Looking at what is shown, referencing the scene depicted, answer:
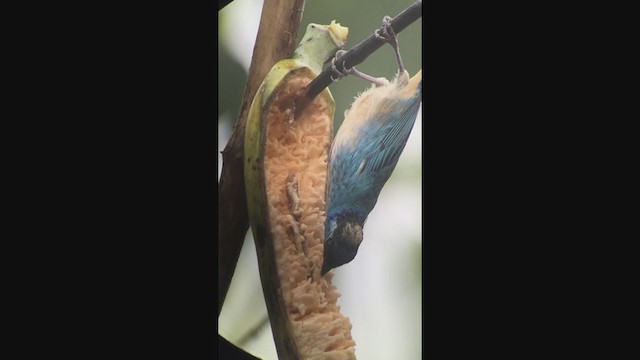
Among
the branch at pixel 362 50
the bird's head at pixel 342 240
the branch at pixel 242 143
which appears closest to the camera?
the branch at pixel 362 50

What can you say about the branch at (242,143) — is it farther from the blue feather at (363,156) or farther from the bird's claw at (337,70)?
the blue feather at (363,156)

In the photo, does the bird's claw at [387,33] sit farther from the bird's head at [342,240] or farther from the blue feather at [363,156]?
the bird's head at [342,240]

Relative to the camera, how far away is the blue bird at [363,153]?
84.4 inches

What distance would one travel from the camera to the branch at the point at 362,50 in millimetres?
2121

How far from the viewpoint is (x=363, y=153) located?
2215mm

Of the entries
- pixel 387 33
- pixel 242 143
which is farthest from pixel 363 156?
pixel 242 143

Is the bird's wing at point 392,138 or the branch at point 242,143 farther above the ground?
the branch at point 242,143

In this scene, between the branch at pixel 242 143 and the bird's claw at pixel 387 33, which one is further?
the branch at pixel 242 143

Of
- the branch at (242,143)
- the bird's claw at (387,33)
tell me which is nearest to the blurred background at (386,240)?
the bird's claw at (387,33)

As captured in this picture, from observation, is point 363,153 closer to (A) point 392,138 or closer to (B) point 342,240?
(A) point 392,138

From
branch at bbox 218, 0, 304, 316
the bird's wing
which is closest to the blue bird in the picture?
the bird's wing

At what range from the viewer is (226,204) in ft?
9.02

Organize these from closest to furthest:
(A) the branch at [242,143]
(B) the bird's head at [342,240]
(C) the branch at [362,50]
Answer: (C) the branch at [362,50] < (B) the bird's head at [342,240] < (A) the branch at [242,143]

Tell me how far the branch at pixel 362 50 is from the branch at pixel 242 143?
183 millimetres
